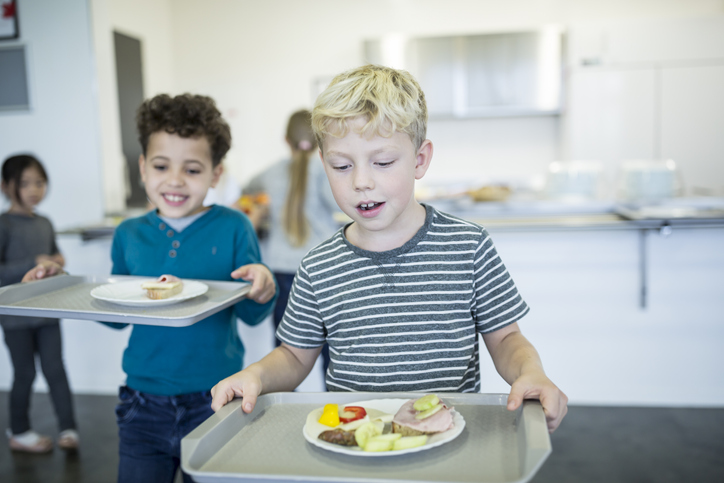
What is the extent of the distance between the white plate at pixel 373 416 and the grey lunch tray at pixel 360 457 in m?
0.01

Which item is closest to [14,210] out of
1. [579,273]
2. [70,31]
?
[70,31]

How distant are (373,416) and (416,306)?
0.76 feet

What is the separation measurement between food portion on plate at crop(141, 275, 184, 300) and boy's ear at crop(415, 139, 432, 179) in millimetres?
485

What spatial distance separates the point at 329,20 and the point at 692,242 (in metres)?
3.71

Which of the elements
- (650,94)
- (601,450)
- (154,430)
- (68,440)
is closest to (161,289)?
(154,430)

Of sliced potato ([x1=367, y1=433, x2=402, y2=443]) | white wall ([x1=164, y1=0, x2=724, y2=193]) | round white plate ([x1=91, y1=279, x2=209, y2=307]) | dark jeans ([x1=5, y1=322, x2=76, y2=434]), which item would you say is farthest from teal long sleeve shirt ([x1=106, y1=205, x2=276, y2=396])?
white wall ([x1=164, y1=0, x2=724, y2=193])

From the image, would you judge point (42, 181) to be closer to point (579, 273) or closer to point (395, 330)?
point (395, 330)

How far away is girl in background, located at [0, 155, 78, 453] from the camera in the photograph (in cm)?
209

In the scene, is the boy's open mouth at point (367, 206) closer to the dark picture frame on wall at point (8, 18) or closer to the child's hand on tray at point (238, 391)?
the child's hand on tray at point (238, 391)

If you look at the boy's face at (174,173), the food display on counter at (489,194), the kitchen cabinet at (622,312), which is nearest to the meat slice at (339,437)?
the boy's face at (174,173)

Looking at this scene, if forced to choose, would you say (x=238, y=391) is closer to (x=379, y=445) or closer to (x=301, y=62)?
(x=379, y=445)

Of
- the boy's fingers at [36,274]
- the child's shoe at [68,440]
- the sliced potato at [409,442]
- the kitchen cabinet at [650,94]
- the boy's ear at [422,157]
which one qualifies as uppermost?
the kitchen cabinet at [650,94]

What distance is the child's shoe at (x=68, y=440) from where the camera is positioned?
88.7 inches

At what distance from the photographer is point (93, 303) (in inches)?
41.9
